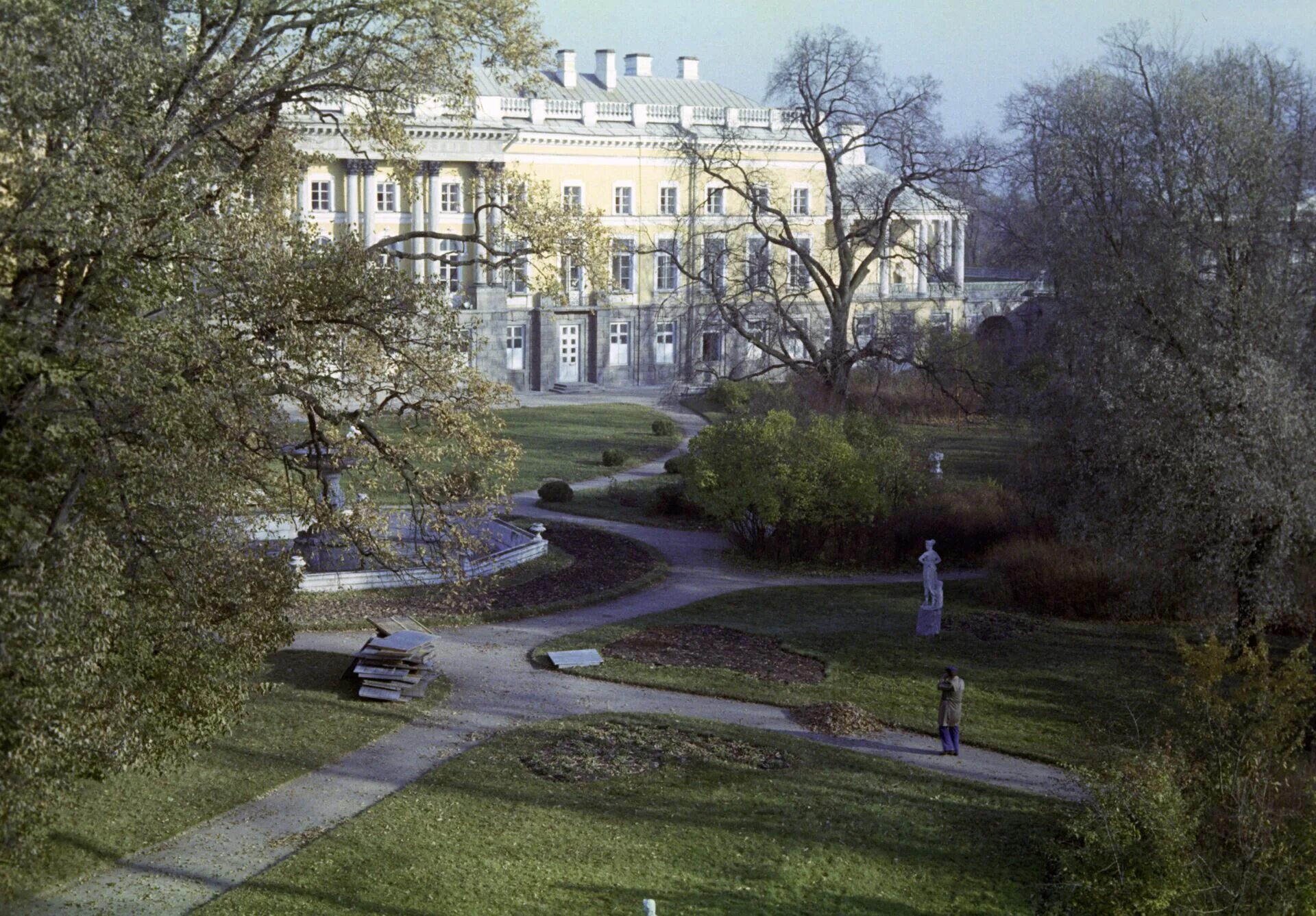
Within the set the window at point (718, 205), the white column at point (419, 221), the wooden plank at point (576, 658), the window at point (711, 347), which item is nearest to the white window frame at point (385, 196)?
the white column at point (419, 221)

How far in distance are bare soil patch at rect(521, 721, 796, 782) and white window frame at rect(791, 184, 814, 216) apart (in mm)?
50582

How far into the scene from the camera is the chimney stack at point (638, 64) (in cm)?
6306

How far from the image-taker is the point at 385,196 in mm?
55281

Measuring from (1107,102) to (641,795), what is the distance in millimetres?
21254

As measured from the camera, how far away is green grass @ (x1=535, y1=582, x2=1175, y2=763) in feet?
55.6

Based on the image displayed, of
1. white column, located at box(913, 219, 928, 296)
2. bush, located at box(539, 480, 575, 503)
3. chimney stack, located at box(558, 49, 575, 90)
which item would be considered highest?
chimney stack, located at box(558, 49, 575, 90)

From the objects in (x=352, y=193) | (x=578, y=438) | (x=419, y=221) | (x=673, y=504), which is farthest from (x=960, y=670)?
(x=419, y=221)

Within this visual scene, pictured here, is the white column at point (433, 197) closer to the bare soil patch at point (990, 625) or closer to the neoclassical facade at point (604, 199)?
the neoclassical facade at point (604, 199)

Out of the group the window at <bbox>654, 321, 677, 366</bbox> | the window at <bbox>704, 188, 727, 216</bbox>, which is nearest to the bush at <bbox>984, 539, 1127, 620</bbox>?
the window at <bbox>654, 321, 677, 366</bbox>

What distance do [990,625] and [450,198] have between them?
4079 cm

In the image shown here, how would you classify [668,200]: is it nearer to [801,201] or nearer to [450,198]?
[801,201]

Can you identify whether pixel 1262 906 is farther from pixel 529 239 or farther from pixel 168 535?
pixel 529 239

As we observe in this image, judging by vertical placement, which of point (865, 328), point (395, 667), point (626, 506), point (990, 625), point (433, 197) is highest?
point (433, 197)

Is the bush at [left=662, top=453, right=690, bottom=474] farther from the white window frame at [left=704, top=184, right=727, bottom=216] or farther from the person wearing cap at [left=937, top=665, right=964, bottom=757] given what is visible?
the white window frame at [left=704, top=184, right=727, bottom=216]
